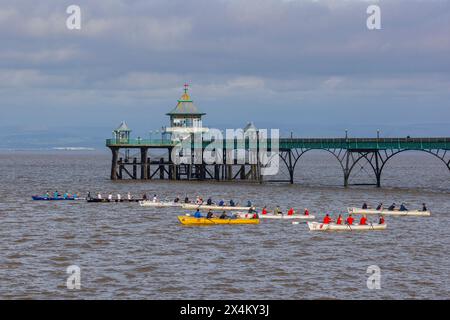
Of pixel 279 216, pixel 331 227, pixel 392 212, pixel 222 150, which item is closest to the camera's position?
pixel 331 227

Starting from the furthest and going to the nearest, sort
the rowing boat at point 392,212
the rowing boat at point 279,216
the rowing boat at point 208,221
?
the rowing boat at point 392,212
the rowing boat at point 279,216
the rowing boat at point 208,221

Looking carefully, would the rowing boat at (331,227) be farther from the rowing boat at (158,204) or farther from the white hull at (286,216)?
the rowing boat at (158,204)

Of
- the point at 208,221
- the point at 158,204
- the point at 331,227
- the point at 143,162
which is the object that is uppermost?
the point at 143,162

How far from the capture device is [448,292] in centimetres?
3844

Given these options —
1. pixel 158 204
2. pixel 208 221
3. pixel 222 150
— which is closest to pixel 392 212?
pixel 208 221

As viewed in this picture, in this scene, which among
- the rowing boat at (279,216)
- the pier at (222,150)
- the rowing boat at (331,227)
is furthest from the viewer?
the pier at (222,150)

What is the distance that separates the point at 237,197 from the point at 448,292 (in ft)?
186

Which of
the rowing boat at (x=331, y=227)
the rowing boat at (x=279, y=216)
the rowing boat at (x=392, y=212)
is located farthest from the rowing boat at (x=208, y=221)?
the rowing boat at (x=392, y=212)

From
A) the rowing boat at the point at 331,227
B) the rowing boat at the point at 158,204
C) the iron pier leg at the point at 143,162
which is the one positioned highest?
the iron pier leg at the point at 143,162

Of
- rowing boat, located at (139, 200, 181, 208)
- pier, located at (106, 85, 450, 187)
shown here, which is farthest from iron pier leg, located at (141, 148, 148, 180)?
rowing boat, located at (139, 200, 181, 208)

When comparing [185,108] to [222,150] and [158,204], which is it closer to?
[222,150]

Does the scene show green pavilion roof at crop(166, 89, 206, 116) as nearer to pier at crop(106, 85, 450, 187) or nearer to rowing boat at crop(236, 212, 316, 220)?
pier at crop(106, 85, 450, 187)
